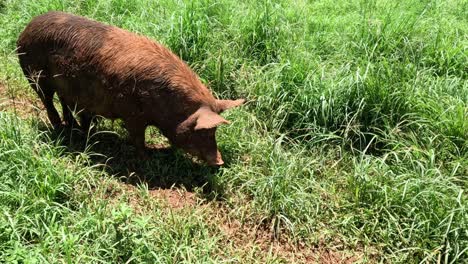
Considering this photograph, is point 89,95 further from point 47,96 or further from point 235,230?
point 235,230

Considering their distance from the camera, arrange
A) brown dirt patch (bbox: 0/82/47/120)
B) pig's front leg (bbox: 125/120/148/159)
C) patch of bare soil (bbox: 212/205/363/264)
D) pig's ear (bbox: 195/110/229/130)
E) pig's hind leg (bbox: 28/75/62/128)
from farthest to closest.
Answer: brown dirt patch (bbox: 0/82/47/120), pig's hind leg (bbox: 28/75/62/128), pig's front leg (bbox: 125/120/148/159), pig's ear (bbox: 195/110/229/130), patch of bare soil (bbox: 212/205/363/264)

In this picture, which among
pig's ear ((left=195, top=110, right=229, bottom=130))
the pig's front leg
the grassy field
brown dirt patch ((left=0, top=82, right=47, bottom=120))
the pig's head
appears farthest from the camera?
brown dirt patch ((left=0, top=82, right=47, bottom=120))

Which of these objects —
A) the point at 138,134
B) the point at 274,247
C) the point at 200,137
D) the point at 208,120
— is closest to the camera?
the point at 274,247

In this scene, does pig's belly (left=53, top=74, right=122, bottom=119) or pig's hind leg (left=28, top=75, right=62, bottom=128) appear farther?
pig's hind leg (left=28, top=75, right=62, bottom=128)

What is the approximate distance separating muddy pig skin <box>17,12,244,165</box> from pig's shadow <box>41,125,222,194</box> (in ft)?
0.52

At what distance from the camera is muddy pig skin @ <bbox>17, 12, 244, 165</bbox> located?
4156 mm

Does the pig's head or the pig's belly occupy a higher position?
the pig's belly

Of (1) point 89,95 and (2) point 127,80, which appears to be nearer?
(2) point 127,80

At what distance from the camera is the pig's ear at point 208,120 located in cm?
401

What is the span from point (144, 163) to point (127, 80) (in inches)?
29.6

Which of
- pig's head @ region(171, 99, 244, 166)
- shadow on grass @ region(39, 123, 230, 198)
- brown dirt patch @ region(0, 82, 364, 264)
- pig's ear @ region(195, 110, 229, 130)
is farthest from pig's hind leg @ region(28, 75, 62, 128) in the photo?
pig's ear @ region(195, 110, 229, 130)

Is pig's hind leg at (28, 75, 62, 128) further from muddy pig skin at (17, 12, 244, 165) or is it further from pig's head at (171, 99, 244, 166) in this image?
pig's head at (171, 99, 244, 166)

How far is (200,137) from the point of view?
4.19 meters

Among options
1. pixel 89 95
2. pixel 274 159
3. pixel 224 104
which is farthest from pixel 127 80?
pixel 274 159
